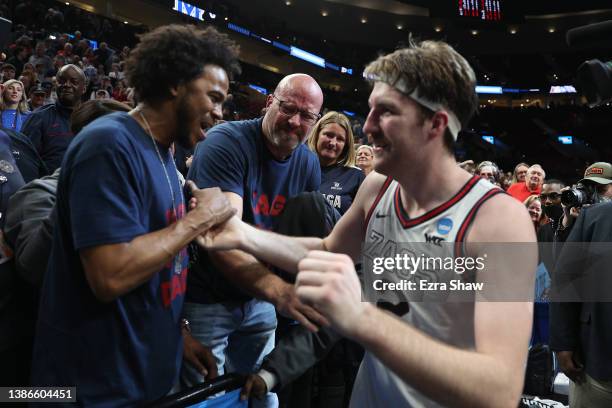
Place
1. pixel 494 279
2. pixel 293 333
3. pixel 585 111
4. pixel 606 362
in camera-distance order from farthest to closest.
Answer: pixel 585 111 → pixel 606 362 → pixel 293 333 → pixel 494 279

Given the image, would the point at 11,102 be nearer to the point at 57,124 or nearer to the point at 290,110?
the point at 57,124

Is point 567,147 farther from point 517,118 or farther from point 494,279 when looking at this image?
point 494,279

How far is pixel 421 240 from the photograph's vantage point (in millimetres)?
1419

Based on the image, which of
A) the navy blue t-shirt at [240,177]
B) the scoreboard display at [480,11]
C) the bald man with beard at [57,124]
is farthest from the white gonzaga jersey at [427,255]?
the scoreboard display at [480,11]

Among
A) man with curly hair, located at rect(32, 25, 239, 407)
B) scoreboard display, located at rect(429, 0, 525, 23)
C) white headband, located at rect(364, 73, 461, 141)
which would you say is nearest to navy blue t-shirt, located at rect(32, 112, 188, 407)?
man with curly hair, located at rect(32, 25, 239, 407)

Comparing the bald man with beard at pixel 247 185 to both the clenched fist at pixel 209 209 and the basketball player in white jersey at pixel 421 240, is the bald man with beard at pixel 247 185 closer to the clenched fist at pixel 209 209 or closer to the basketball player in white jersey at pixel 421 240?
the clenched fist at pixel 209 209

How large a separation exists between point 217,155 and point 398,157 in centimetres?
111

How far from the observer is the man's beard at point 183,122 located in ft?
5.45

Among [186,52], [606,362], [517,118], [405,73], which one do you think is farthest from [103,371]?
[517,118]

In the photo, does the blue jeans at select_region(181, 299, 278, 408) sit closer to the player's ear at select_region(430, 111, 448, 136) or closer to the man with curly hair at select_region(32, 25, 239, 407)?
the man with curly hair at select_region(32, 25, 239, 407)

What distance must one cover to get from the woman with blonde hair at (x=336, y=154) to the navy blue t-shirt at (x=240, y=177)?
1.22 meters

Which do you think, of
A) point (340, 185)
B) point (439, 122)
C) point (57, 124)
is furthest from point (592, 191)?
point (57, 124)

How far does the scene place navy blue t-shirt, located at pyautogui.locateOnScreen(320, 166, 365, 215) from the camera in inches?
146

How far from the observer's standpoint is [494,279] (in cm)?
121
